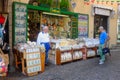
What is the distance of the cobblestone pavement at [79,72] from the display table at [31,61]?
0.23m

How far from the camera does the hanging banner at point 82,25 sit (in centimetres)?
1572

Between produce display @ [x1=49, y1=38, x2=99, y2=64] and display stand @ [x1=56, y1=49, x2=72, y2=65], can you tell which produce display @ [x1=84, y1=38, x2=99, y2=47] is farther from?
display stand @ [x1=56, y1=49, x2=72, y2=65]

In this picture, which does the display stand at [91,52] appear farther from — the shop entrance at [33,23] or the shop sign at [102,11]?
the shop sign at [102,11]

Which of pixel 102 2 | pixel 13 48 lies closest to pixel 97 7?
pixel 102 2

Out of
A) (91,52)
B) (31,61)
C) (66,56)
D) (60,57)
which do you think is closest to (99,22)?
(91,52)

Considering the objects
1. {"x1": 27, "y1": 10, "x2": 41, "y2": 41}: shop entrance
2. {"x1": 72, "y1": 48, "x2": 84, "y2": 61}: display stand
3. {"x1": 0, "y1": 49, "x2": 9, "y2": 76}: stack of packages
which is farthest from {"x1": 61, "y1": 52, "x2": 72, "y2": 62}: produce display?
{"x1": 0, "y1": 49, "x2": 9, "y2": 76}: stack of packages

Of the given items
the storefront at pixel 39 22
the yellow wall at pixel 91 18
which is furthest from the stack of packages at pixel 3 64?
the yellow wall at pixel 91 18

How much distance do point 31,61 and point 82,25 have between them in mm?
6641

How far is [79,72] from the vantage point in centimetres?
1029

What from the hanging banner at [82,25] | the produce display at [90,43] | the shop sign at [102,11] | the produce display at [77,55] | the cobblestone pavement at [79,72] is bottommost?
the cobblestone pavement at [79,72]

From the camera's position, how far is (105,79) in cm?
920

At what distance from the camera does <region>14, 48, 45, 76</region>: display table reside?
9.85 metres

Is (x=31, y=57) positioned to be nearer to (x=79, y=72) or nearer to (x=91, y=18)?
(x=79, y=72)

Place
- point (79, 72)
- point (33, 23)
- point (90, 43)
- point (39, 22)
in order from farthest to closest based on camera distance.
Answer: point (90, 43), point (39, 22), point (33, 23), point (79, 72)
